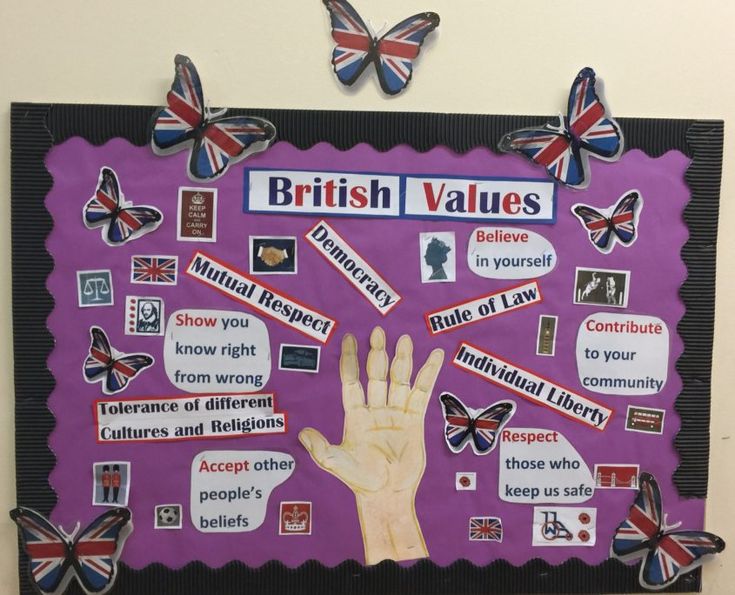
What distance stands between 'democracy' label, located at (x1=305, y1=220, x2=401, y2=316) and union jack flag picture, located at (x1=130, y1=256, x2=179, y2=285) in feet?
0.77

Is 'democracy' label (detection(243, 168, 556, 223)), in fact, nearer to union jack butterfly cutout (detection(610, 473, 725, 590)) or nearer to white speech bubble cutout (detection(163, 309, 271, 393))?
white speech bubble cutout (detection(163, 309, 271, 393))

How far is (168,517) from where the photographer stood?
41.2 inches

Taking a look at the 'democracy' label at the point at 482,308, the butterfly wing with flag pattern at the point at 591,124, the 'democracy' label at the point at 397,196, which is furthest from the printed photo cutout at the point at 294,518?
the butterfly wing with flag pattern at the point at 591,124

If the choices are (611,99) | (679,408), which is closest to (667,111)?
(611,99)

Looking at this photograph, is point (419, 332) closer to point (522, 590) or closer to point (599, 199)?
point (599, 199)

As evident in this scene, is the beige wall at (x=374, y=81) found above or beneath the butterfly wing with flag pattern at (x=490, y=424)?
above

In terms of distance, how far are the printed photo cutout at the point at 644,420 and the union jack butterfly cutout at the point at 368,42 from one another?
718 mm

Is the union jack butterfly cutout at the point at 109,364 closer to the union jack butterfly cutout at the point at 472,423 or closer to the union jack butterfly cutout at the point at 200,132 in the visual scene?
the union jack butterfly cutout at the point at 200,132

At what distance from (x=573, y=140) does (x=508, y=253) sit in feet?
0.74

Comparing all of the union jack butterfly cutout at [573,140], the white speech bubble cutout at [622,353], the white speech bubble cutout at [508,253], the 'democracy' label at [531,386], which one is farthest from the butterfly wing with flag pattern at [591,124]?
the 'democracy' label at [531,386]

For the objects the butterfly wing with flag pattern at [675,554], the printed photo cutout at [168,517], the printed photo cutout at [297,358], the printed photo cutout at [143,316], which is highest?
the printed photo cutout at [143,316]

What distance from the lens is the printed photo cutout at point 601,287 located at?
3.51 ft

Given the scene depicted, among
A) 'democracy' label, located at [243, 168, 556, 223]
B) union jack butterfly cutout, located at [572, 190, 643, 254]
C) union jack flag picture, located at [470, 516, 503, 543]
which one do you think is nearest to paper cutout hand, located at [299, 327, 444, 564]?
union jack flag picture, located at [470, 516, 503, 543]

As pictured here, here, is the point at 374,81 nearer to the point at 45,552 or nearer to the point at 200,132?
the point at 200,132
